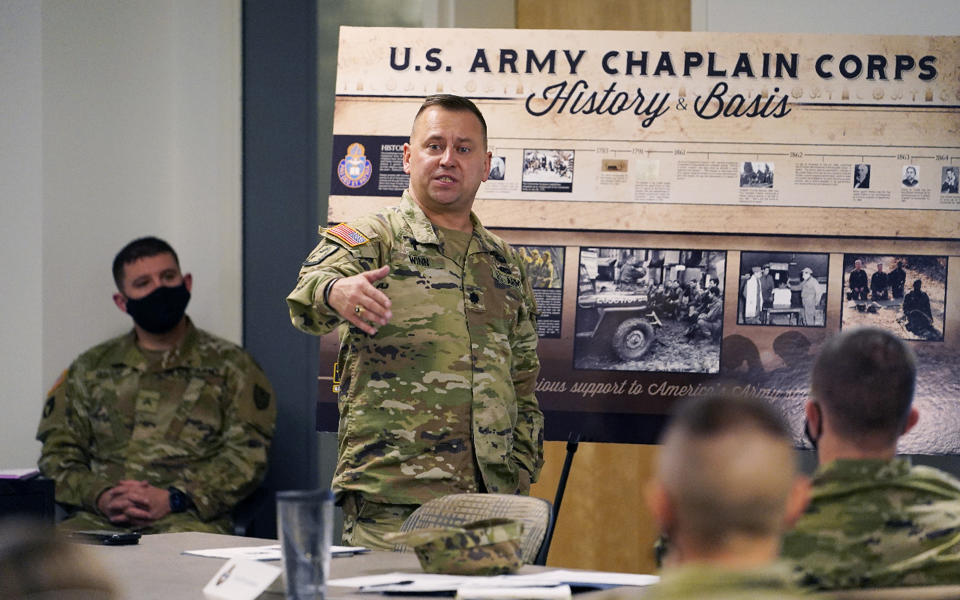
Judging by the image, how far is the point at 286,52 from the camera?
15.6ft

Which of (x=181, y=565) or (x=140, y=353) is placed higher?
(x=140, y=353)

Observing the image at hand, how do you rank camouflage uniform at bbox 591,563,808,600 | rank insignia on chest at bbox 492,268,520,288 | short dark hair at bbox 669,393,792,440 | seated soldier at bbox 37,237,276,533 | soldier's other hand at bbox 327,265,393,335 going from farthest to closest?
1. seated soldier at bbox 37,237,276,533
2. rank insignia on chest at bbox 492,268,520,288
3. soldier's other hand at bbox 327,265,393,335
4. short dark hair at bbox 669,393,792,440
5. camouflage uniform at bbox 591,563,808,600

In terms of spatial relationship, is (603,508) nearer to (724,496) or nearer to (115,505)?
(115,505)

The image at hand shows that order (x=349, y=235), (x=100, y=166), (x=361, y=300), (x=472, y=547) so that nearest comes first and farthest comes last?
(x=472, y=547), (x=361, y=300), (x=349, y=235), (x=100, y=166)

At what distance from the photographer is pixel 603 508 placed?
14.8 ft

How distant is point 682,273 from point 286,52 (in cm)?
215

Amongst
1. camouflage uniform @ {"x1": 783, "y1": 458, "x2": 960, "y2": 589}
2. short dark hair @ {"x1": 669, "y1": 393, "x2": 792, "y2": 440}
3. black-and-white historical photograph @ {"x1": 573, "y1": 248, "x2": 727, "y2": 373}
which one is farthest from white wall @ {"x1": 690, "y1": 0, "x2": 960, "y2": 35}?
short dark hair @ {"x1": 669, "y1": 393, "x2": 792, "y2": 440}

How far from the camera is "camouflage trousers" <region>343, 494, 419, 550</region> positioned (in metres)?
2.77

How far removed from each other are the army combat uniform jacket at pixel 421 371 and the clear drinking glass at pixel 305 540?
119 cm

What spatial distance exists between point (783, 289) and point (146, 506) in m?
2.31

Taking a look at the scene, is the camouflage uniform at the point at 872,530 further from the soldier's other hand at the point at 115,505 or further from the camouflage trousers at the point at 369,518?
the soldier's other hand at the point at 115,505

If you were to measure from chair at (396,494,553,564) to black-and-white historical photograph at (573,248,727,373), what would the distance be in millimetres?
1183

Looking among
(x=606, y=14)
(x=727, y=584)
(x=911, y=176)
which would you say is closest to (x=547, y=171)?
(x=911, y=176)

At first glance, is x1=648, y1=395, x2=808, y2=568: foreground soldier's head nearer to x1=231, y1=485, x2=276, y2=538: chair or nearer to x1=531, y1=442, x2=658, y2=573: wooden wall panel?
x1=231, y1=485, x2=276, y2=538: chair
